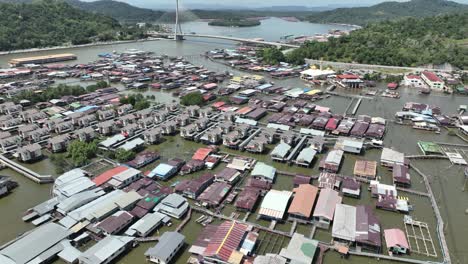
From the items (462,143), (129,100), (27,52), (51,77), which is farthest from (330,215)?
(27,52)

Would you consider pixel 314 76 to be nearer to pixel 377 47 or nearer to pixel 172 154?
pixel 377 47

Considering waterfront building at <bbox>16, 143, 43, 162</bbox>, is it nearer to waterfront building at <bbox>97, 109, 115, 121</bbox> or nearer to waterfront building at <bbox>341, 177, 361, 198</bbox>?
waterfront building at <bbox>97, 109, 115, 121</bbox>

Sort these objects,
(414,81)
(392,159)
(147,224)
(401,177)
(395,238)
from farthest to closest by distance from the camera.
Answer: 1. (414,81)
2. (392,159)
3. (401,177)
4. (147,224)
5. (395,238)

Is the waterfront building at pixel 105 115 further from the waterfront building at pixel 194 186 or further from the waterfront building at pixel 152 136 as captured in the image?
the waterfront building at pixel 194 186

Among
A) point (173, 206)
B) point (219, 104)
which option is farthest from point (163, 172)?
point (219, 104)

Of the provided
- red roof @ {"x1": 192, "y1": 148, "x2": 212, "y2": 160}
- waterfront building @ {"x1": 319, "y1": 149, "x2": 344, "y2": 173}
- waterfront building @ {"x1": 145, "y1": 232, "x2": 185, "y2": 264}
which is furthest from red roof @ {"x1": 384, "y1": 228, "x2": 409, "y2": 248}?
red roof @ {"x1": 192, "y1": 148, "x2": 212, "y2": 160}

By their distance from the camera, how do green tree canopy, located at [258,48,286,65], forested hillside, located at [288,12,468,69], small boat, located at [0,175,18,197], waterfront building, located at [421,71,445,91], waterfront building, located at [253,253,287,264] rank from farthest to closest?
green tree canopy, located at [258,48,286,65] < forested hillside, located at [288,12,468,69] < waterfront building, located at [421,71,445,91] < small boat, located at [0,175,18,197] < waterfront building, located at [253,253,287,264]

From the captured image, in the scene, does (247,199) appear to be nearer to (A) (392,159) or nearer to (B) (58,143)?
(A) (392,159)

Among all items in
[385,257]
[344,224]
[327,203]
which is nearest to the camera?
[385,257]
